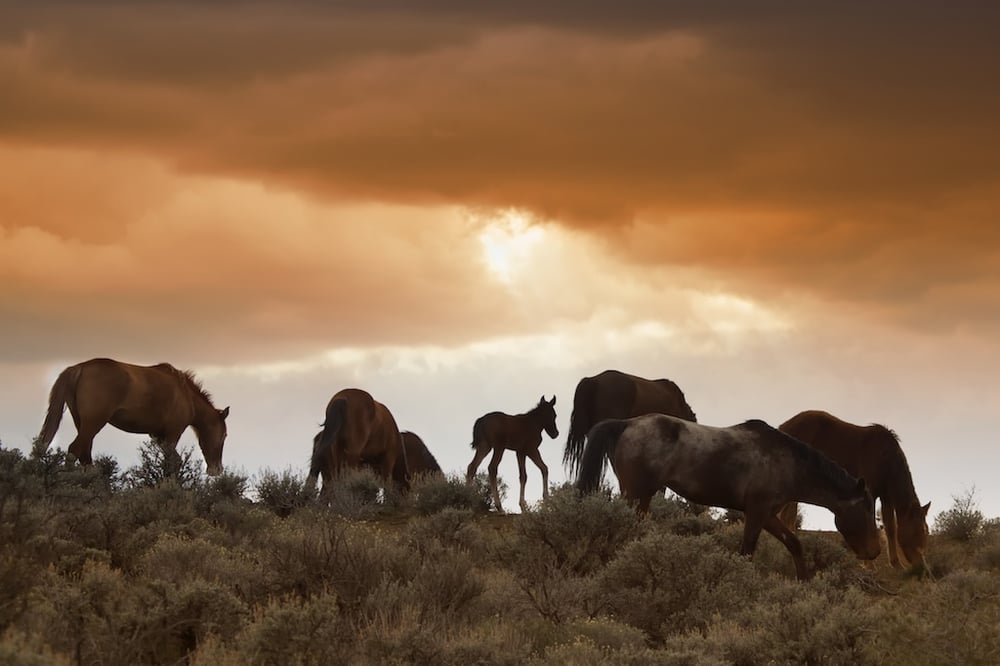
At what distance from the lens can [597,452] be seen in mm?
16953

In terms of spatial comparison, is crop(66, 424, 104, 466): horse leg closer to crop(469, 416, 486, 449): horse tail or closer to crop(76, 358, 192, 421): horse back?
crop(76, 358, 192, 421): horse back

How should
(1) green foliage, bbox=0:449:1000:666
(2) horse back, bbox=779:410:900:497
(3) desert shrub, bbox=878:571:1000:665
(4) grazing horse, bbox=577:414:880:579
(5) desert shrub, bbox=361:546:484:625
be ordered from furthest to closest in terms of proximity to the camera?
(2) horse back, bbox=779:410:900:497, (4) grazing horse, bbox=577:414:880:579, (5) desert shrub, bbox=361:546:484:625, (3) desert shrub, bbox=878:571:1000:665, (1) green foliage, bbox=0:449:1000:666

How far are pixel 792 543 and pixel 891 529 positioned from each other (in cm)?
380

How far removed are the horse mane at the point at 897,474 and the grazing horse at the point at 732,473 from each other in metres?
3.05

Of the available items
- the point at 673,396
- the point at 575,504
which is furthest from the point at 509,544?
the point at 673,396

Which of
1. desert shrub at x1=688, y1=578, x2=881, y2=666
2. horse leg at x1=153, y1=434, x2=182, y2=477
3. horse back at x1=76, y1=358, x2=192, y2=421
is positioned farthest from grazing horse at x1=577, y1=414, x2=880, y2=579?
horse back at x1=76, y1=358, x2=192, y2=421

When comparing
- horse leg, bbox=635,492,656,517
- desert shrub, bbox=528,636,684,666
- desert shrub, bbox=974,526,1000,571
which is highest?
horse leg, bbox=635,492,656,517

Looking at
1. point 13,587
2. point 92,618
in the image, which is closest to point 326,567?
point 92,618

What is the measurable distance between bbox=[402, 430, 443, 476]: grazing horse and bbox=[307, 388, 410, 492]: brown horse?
10.2ft

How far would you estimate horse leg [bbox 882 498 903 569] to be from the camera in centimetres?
1911

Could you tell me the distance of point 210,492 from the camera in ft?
67.4

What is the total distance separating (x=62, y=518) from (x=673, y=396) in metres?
16.1

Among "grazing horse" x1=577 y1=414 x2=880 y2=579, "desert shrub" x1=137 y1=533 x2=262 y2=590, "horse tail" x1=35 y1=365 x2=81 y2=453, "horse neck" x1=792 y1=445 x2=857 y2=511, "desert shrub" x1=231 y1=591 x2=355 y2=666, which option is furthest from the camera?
"horse tail" x1=35 y1=365 x2=81 y2=453

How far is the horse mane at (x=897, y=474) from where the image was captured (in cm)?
1966
